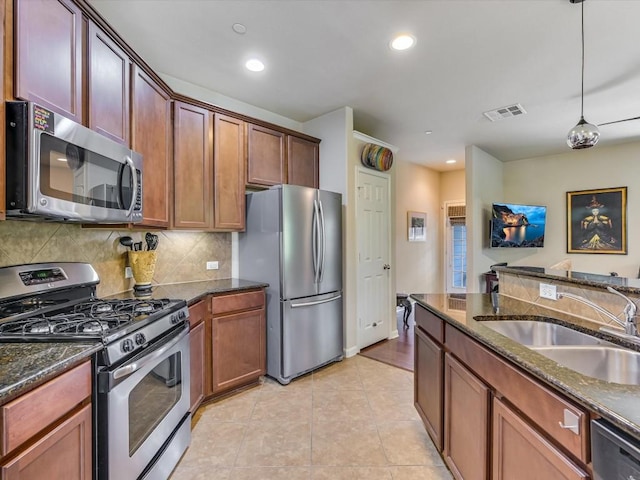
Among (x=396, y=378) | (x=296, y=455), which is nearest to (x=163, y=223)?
(x=296, y=455)

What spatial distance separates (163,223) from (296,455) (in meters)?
1.87

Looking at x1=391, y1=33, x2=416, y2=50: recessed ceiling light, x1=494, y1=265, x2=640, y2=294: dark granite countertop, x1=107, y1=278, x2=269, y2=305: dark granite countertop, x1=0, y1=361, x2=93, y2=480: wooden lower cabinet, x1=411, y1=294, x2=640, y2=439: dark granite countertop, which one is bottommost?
x1=0, y1=361, x2=93, y2=480: wooden lower cabinet

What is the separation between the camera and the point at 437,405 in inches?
71.9

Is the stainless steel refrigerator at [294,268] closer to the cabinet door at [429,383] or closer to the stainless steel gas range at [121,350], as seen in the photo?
the stainless steel gas range at [121,350]

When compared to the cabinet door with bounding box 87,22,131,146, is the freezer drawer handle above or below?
below

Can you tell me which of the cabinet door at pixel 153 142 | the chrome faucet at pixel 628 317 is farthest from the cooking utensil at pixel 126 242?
the chrome faucet at pixel 628 317

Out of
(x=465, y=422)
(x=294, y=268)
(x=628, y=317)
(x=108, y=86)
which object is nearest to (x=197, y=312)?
(x=294, y=268)

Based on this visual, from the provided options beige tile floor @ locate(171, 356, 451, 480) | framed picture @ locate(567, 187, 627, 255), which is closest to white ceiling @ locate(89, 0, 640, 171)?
framed picture @ locate(567, 187, 627, 255)

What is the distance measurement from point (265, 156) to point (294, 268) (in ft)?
3.90

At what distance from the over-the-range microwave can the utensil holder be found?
22.2 inches

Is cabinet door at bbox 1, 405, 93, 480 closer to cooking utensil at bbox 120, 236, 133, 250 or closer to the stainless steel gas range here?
the stainless steel gas range

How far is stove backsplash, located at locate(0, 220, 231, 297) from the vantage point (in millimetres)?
1743

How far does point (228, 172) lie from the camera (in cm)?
292

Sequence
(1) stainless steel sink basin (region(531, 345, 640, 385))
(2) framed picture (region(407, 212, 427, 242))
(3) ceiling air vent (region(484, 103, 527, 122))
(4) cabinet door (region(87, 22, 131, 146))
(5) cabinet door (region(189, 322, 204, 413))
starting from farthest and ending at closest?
(2) framed picture (region(407, 212, 427, 242)) → (3) ceiling air vent (region(484, 103, 527, 122)) → (5) cabinet door (region(189, 322, 204, 413)) → (4) cabinet door (region(87, 22, 131, 146)) → (1) stainless steel sink basin (region(531, 345, 640, 385))
